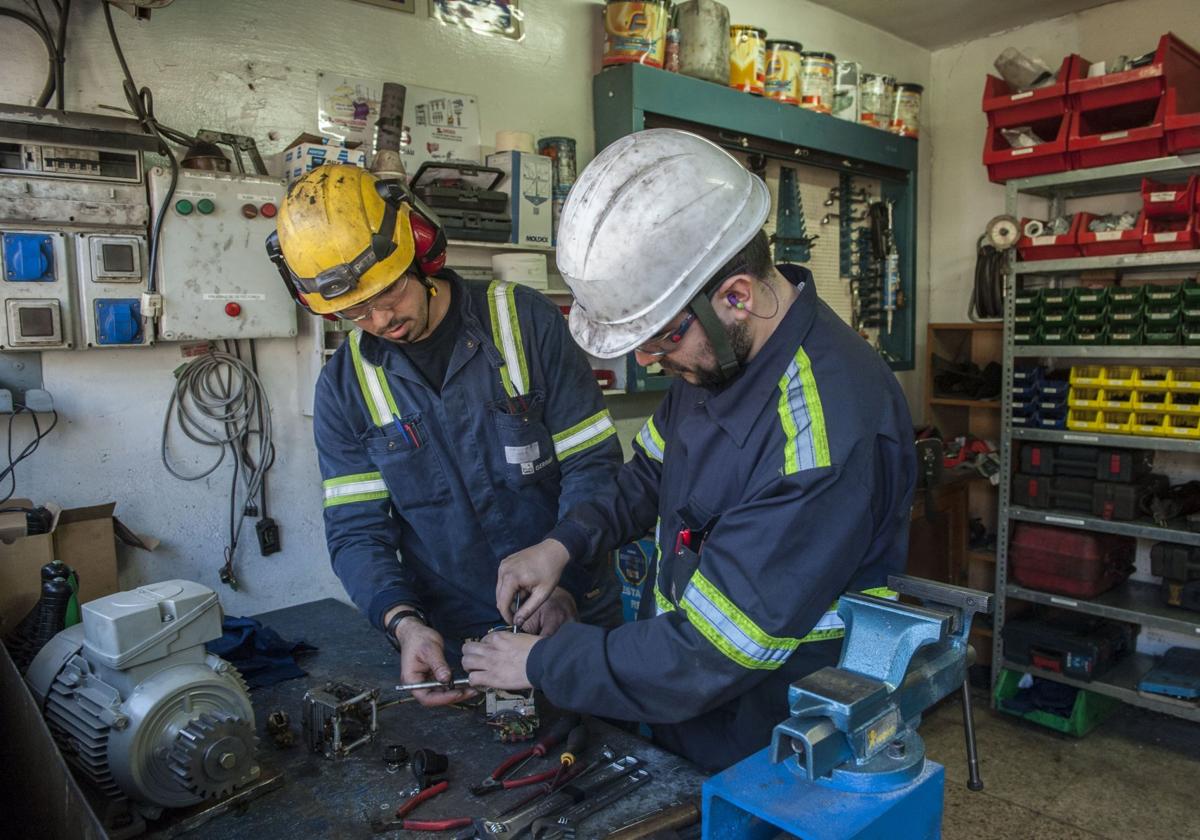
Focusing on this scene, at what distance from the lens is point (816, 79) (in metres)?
3.71

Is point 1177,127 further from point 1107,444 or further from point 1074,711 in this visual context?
point 1074,711

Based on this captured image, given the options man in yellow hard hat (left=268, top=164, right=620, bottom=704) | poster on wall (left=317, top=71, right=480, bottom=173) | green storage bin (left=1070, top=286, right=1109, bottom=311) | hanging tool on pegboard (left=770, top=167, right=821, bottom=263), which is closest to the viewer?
man in yellow hard hat (left=268, top=164, right=620, bottom=704)

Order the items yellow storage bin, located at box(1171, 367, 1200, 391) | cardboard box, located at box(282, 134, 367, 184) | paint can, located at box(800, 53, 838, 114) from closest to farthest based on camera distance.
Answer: cardboard box, located at box(282, 134, 367, 184), yellow storage bin, located at box(1171, 367, 1200, 391), paint can, located at box(800, 53, 838, 114)

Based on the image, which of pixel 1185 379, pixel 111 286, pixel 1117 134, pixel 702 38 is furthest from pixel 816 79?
pixel 111 286

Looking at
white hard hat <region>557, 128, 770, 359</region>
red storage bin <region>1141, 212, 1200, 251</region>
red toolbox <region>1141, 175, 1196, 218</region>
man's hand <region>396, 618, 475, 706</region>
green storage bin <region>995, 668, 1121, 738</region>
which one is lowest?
green storage bin <region>995, 668, 1121, 738</region>

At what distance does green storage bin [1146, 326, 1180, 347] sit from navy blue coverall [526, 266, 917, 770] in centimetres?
260

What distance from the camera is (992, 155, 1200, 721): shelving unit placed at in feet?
10.4

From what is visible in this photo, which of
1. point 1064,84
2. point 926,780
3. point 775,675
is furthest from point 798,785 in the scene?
point 1064,84

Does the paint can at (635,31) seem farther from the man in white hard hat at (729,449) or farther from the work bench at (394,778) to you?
the work bench at (394,778)

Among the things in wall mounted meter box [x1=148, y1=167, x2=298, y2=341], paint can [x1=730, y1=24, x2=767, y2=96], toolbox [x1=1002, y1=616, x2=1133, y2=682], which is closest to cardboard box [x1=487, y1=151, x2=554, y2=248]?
wall mounted meter box [x1=148, y1=167, x2=298, y2=341]

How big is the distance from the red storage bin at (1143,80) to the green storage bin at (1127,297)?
2.36 ft

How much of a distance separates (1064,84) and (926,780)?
337 cm

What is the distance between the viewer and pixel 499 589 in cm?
148

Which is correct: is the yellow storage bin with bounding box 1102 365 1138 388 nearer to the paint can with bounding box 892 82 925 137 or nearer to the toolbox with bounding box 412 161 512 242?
the paint can with bounding box 892 82 925 137
